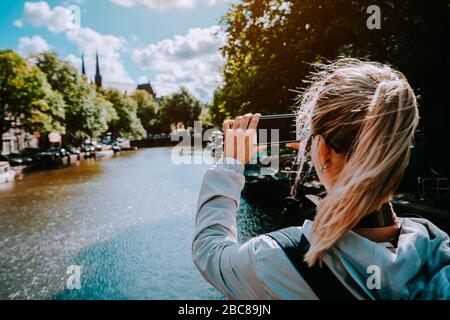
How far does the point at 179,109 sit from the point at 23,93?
71.6 m

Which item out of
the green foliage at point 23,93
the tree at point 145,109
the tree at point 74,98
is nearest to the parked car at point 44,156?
the green foliage at point 23,93

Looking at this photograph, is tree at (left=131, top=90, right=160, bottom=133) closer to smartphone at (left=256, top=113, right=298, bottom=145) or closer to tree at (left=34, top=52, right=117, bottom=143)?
tree at (left=34, top=52, right=117, bottom=143)

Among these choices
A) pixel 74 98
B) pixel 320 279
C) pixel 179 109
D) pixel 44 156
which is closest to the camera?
pixel 320 279

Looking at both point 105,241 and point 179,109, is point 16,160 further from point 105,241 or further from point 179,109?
point 179,109

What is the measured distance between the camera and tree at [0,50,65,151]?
32.1 meters

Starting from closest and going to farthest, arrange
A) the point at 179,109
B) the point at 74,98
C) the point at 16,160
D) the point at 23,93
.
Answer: the point at 23,93 < the point at 16,160 < the point at 74,98 < the point at 179,109

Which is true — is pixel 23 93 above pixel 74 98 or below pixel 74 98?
below

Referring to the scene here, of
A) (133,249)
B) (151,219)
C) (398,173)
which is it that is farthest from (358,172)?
(151,219)

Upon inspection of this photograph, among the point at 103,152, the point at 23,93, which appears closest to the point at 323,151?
the point at 23,93

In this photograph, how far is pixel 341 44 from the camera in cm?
1105

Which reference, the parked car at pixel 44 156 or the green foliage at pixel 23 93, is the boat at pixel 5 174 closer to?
the green foliage at pixel 23 93

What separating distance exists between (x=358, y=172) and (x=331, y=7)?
39.2 feet

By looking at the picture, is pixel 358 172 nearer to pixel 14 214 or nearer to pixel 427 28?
pixel 427 28

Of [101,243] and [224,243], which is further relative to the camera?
[101,243]
